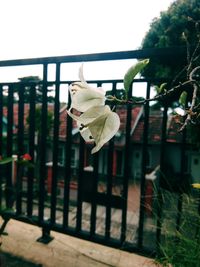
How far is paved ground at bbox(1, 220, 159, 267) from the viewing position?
1.34 meters

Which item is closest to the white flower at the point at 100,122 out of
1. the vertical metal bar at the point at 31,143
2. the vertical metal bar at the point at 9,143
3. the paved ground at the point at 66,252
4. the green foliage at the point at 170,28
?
the paved ground at the point at 66,252

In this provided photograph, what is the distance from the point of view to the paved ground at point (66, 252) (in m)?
1.34

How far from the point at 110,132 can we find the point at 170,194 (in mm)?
810

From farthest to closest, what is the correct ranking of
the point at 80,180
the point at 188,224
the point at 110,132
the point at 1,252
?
the point at 80,180, the point at 1,252, the point at 188,224, the point at 110,132

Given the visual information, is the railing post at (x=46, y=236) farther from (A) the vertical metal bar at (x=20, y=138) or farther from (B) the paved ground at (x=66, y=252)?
(A) the vertical metal bar at (x=20, y=138)

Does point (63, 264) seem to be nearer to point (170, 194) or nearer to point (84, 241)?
point (84, 241)

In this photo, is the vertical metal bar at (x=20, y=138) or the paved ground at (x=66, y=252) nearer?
the paved ground at (x=66, y=252)

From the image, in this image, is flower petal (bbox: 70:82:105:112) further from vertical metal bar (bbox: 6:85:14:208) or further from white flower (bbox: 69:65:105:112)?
vertical metal bar (bbox: 6:85:14:208)

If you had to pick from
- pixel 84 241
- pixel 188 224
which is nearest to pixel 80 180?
pixel 84 241

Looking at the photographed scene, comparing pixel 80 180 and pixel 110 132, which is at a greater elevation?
pixel 110 132

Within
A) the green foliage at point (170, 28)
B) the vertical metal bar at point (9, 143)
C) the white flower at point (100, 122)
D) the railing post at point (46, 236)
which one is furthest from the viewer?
the green foliage at point (170, 28)

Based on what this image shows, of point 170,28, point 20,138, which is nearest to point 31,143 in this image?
point 20,138

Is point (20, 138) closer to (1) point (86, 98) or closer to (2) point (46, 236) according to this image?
(2) point (46, 236)

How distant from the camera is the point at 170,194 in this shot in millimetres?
1244
